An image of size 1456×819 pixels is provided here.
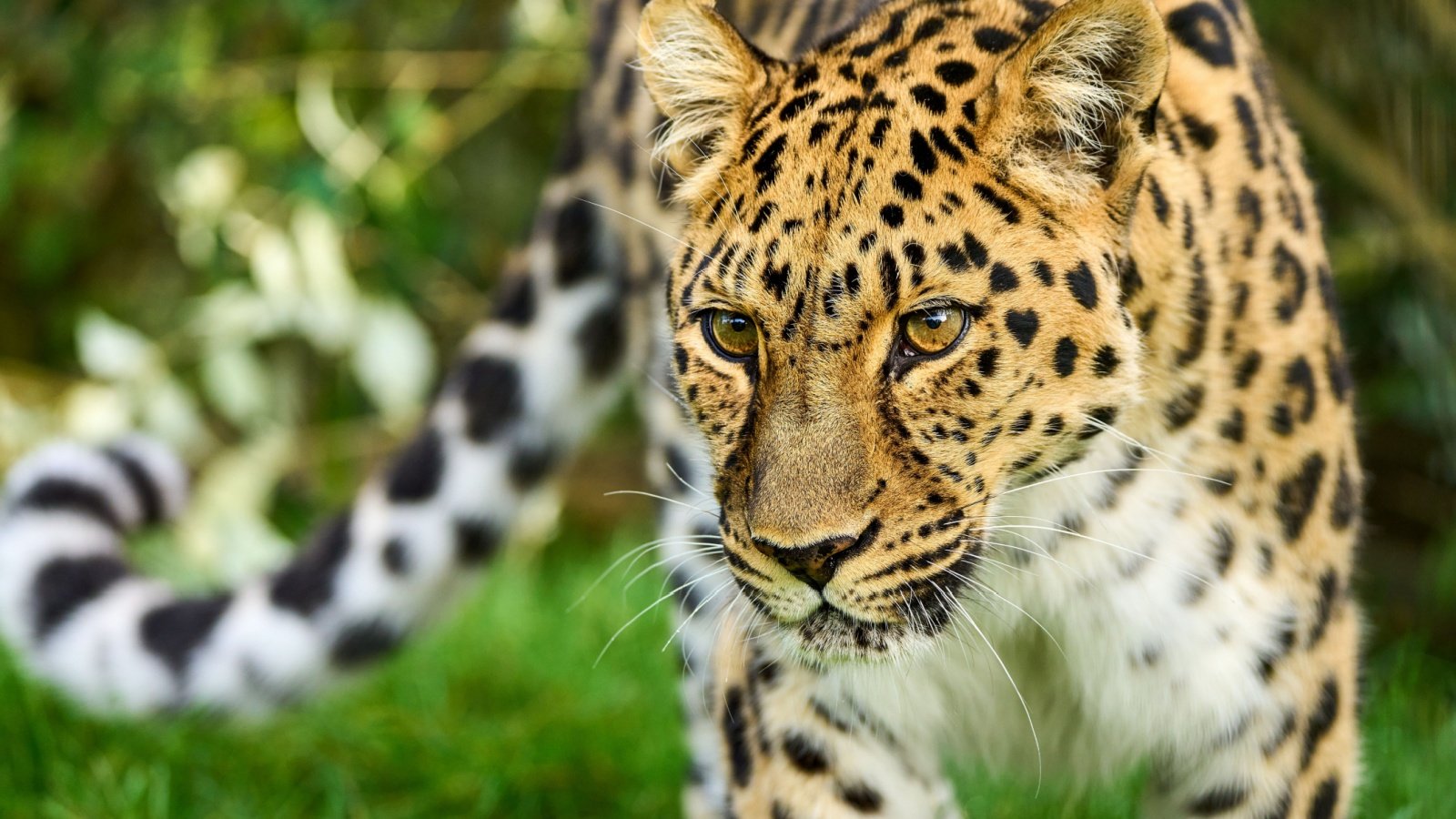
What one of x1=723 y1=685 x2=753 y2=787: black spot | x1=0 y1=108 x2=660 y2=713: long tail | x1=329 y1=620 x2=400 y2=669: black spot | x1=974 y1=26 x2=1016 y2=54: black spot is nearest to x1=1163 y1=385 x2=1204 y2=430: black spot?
x1=974 y1=26 x2=1016 y2=54: black spot

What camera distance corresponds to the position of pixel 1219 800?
2.89 metres

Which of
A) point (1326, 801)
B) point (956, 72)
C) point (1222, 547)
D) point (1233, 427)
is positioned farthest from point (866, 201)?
point (1326, 801)

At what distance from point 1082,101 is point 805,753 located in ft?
3.82

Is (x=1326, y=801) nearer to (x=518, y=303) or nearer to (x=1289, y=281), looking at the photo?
(x=1289, y=281)

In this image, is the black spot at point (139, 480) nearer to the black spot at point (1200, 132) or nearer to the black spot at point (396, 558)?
the black spot at point (396, 558)

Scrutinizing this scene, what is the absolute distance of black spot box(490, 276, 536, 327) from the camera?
4.19 metres

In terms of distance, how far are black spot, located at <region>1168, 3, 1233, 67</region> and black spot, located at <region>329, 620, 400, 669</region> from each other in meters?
2.28

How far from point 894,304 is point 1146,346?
47 cm

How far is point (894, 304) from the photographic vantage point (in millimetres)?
2346

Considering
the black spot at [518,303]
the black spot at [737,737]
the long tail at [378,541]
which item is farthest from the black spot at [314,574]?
the black spot at [737,737]

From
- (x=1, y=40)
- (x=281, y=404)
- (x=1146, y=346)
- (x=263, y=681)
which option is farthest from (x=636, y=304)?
Answer: (x=1, y=40)

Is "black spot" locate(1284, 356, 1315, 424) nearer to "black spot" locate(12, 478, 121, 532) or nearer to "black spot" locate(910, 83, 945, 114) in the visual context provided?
"black spot" locate(910, 83, 945, 114)

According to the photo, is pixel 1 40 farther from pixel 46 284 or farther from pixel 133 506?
pixel 133 506

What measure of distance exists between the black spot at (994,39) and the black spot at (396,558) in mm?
2066
